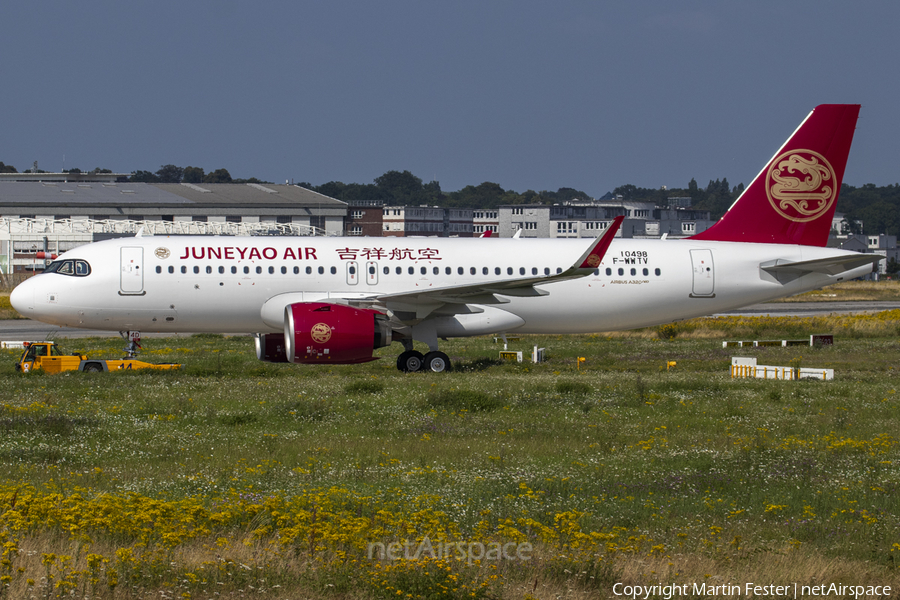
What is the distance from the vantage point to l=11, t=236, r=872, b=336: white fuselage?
26.5 metres

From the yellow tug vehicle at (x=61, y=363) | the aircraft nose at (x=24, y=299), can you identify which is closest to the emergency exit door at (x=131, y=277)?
the yellow tug vehicle at (x=61, y=363)

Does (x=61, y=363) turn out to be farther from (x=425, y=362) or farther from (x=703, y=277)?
(x=703, y=277)

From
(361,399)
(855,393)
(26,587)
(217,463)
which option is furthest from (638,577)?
(855,393)

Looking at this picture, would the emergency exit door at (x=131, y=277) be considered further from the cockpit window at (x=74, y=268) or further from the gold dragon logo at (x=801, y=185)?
the gold dragon logo at (x=801, y=185)

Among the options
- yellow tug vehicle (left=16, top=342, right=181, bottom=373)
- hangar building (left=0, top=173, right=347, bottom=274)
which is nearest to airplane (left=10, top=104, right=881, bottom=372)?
yellow tug vehicle (left=16, top=342, right=181, bottom=373)

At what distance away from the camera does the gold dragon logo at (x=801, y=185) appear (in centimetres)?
2902

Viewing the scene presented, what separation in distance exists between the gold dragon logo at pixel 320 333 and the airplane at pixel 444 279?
36mm

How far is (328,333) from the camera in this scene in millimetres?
23875

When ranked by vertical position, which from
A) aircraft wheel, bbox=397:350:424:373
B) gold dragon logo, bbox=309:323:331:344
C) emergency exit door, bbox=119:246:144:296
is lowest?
aircraft wheel, bbox=397:350:424:373

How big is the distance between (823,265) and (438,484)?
1975 cm

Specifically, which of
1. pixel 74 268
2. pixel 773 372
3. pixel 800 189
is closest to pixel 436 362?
pixel 773 372

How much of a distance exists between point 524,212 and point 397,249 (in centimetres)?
15323

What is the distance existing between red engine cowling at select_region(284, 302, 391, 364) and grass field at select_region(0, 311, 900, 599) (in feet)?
2.53

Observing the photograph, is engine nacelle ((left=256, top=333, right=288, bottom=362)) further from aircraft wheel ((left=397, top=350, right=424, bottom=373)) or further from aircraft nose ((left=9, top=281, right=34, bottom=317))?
aircraft nose ((left=9, top=281, right=34, bottom=317))
